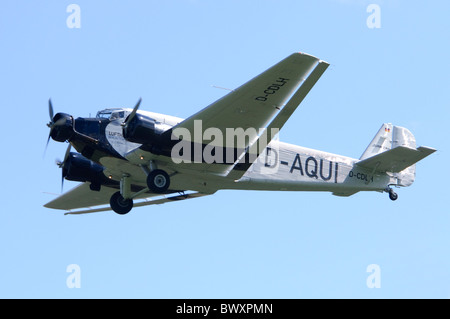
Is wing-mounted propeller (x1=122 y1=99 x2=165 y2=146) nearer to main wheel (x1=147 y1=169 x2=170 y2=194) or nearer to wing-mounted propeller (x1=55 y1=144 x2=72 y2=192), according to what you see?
main wheel (x1=147 y1=169 x2=170 y2=194)

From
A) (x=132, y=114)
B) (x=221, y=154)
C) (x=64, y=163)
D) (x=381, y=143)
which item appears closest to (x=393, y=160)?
(x=381, y=143)

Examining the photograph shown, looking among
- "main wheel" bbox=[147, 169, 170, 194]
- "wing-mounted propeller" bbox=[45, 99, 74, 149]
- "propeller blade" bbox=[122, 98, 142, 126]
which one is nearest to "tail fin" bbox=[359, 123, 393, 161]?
"main wheel" bbox=[147, 169, 170, 194]

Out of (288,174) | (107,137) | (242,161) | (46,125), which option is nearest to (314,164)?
(288,174)

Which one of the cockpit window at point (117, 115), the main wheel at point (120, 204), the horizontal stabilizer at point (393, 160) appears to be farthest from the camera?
the horizontal stabilizer at point (393, 160)

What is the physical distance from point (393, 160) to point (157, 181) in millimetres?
8230

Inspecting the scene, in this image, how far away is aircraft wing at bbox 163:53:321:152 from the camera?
19.3 meters

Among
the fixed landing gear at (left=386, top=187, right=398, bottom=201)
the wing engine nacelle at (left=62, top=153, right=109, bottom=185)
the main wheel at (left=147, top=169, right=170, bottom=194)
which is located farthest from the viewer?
the fixed landing gear at (left=386, top=187, right=398, bottom=201)

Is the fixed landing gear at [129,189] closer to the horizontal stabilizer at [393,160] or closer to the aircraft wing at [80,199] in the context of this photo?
the aircraft wing at [80,199]

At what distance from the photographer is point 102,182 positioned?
2452cm

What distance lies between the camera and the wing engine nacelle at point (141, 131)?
21000 mm

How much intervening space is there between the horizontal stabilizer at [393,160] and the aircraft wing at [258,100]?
5.46m

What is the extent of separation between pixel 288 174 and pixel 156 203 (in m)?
5.05

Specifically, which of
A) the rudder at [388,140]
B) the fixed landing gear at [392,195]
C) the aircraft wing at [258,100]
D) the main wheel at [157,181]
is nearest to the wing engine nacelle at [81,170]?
the main wheel at [157,181]

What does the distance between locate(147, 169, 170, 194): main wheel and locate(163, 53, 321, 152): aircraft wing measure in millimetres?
1415
